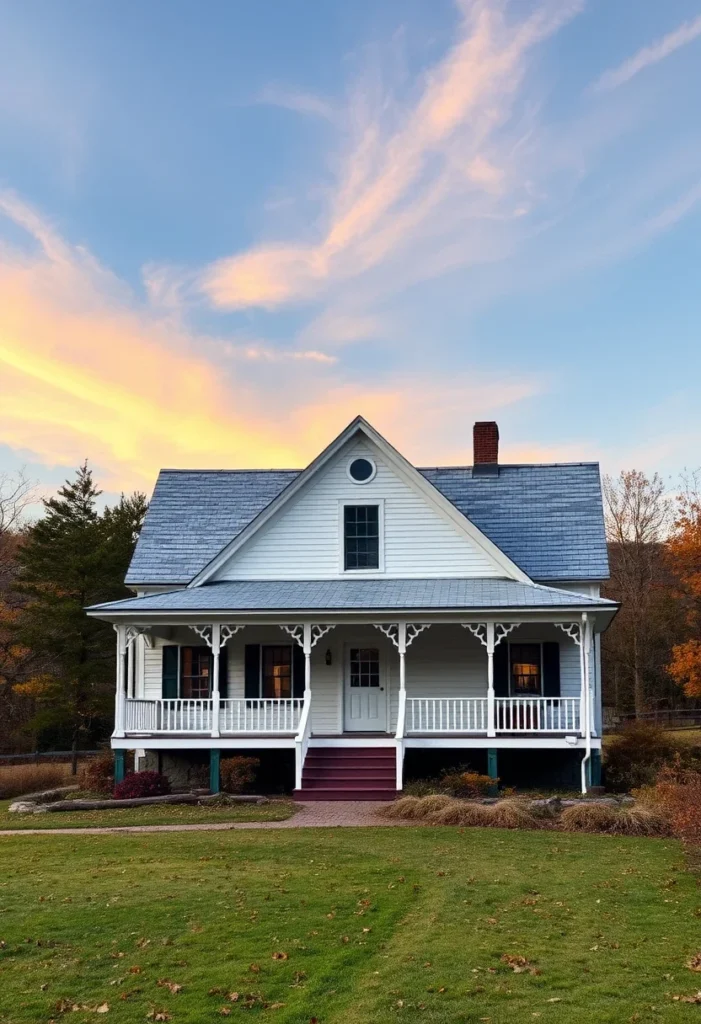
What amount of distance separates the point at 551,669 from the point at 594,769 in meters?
2.53

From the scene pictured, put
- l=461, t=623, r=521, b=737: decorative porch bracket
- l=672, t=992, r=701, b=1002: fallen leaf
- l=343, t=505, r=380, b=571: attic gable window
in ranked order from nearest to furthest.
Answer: l=672, t=992, r=701, b=1002: fallen leaf < l=461, t=623, r=521, b=737: decorative porch bracket < l=343, t=505, r=380, b=571: attic gable window

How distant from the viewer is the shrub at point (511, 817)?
15.2 meters

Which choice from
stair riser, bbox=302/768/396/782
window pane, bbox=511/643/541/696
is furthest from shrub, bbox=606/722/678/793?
stair riser, bbox=302/768/396/782

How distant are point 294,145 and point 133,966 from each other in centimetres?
1770

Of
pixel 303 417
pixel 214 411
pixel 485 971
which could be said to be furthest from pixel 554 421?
pixel 485 971

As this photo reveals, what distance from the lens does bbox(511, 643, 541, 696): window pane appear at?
21.6 metres

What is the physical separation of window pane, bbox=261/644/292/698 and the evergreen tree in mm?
12653

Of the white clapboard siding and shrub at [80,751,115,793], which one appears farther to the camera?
the white clapboard siding

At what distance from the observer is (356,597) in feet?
67.2

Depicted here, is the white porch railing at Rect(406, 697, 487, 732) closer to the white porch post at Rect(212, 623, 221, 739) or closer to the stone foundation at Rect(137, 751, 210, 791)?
the white porch post at Rect(212, 623, 221, 739)

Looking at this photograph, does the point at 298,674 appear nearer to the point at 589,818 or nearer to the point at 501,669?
the point at 501,669

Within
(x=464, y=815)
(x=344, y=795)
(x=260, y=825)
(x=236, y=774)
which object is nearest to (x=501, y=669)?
(x=344, y=795)

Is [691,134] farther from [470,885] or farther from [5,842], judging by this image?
[5,842]

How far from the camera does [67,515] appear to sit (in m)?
36.5
